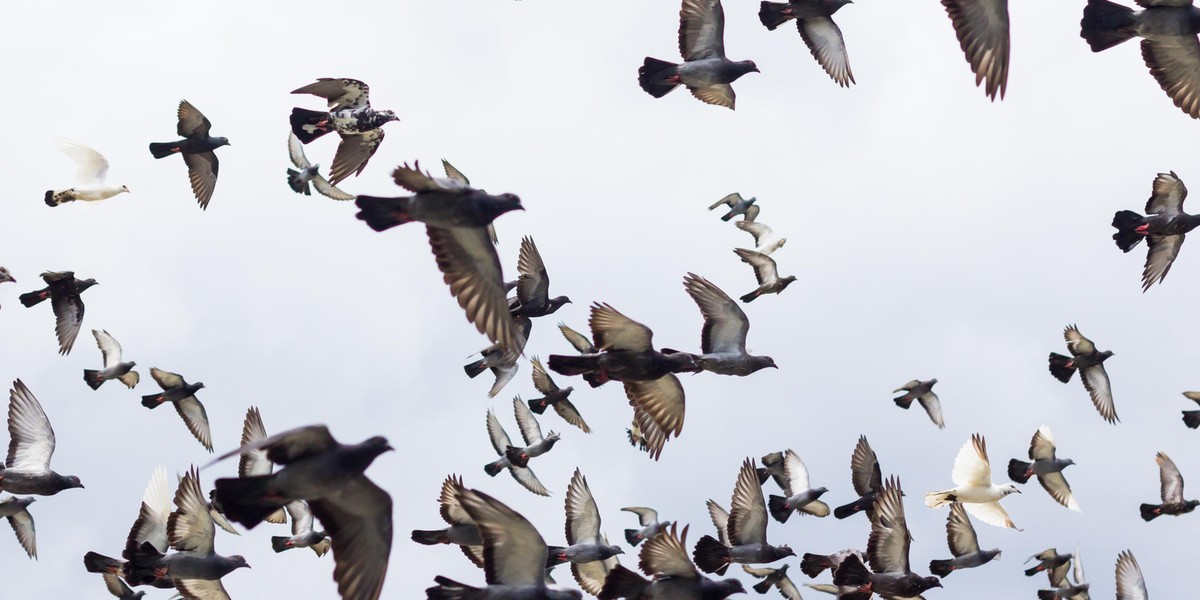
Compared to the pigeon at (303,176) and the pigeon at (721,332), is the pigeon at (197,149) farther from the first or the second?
the pigeon at (721,332)

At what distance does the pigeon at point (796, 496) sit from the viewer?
1006 inches

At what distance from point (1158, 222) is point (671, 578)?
33.4 feet

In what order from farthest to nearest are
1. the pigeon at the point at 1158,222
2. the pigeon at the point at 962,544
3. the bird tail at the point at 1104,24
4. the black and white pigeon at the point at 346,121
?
the pigeon at the point at 962,544
the pigeon at the point at 1158,222
the black and white pigeon at the point at 346,121
the bird tail at the point at 1104,24

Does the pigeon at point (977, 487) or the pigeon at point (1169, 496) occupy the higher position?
the pigeon at point (1169, 496)

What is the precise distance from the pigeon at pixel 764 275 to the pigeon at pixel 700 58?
6678 millimetres

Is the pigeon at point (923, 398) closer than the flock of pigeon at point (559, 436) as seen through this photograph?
No

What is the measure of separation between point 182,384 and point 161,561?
8453 millimetres

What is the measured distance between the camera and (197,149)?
25.6 meters

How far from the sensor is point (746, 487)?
23.2 meters

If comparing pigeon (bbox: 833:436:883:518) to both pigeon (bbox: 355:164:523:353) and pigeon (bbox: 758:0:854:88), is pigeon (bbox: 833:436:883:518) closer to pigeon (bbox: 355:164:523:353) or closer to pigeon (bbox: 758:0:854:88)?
pigeon (bbox: 758:0:854:88)

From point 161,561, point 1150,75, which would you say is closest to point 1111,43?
point 1150,75

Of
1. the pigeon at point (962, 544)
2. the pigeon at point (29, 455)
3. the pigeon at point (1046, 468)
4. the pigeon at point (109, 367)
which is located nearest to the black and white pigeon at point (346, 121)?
the pigeon at point (29, 455)

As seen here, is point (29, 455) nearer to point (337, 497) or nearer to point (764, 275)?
point (337, 497)

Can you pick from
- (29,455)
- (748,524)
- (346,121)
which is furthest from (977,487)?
(29,455)
